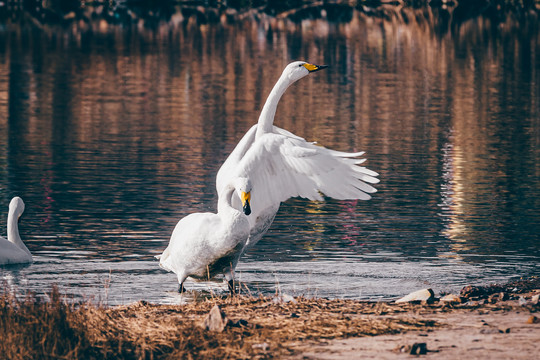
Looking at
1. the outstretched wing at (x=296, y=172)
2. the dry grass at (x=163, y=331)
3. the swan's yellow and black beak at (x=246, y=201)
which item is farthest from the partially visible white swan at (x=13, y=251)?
the swan's yellow and black beak at (x=246, y=201)

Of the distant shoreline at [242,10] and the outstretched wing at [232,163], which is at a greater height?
the outstretched wing at [232,163]

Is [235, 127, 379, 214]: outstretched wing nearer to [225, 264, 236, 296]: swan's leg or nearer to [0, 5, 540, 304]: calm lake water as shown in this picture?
[225, 264, 236, 296]: swan's leg

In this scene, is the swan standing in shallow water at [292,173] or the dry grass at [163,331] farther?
the swan standing in shallow water at [292,173]

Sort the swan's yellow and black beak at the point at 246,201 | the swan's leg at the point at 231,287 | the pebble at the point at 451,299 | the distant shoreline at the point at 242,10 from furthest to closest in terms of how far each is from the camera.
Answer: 1. the distant shoreline at the point at 242,10
2. the swan's leg at the point at 231,287
3. the swan's yellow and black beak at the point at 246,201
4. the pebble at the point at 451,299

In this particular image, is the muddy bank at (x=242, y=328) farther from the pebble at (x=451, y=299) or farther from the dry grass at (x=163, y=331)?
the pebble at (x=451, y=299)

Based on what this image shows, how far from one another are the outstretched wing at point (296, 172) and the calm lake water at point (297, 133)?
3.43ft

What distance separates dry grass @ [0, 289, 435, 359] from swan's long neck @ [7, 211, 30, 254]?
378cm

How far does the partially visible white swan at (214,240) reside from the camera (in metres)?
11.8

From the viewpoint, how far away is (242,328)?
9.59 m

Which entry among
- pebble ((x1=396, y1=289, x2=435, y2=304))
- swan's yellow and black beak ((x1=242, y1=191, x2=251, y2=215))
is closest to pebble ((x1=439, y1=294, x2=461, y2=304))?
pebble ((x1=396, y1=289, x2=435, y2=304))

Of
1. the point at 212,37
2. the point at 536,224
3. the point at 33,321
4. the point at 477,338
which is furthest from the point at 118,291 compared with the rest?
the point at 212,37

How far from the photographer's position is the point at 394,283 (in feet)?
42.0

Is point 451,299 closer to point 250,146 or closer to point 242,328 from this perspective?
point 242,328

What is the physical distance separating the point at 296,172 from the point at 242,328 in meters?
3.34
